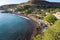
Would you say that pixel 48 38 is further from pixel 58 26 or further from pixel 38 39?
pixel 38 39

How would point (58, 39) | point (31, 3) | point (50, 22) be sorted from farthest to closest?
point (31, 3), point (50, 22), point (58, 39)

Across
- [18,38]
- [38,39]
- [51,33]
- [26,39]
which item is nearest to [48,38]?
[51,33]

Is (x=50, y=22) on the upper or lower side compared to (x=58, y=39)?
lower

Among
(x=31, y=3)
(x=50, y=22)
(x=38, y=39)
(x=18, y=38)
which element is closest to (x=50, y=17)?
(x=50, y=22)

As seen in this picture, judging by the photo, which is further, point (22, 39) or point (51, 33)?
point (22, 39)

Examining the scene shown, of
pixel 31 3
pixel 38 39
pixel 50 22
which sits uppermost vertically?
pixel 38 39

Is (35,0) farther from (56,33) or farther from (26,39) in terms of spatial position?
(56,33)

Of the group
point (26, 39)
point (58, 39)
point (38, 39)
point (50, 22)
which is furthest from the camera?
point (50, 22)

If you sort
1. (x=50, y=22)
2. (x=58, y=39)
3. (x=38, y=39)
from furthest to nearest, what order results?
1. (x=50, y=22)
2. (x=38, y=39)
3. (x=58, y=39)

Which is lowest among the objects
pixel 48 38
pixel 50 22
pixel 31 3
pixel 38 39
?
pixel 31 3
